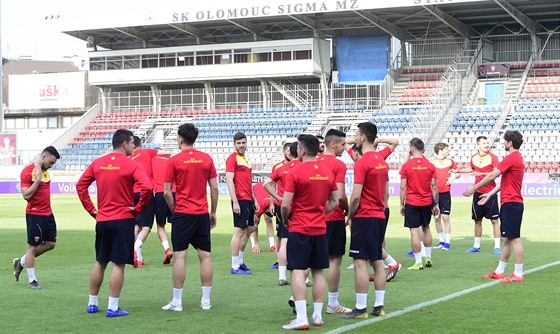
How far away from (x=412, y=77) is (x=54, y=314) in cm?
4830

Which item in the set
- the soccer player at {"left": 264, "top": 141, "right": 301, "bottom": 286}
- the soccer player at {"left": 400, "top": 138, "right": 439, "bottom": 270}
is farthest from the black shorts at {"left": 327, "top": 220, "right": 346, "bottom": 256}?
the soccer player at {"left": 400, "top": 138, "right": 439, "bottom": 270}

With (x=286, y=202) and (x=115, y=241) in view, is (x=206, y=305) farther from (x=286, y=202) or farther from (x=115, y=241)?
(x=286, y=202)

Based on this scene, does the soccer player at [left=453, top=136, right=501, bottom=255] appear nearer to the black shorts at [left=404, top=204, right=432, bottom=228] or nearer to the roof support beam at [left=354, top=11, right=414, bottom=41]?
the black shorts at [left=404, top=204, right=432, bottom=228]

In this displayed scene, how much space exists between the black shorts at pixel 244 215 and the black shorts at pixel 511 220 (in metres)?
4.10

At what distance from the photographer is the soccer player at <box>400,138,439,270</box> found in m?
15.2

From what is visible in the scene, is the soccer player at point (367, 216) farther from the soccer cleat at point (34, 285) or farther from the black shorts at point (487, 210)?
the black shorts at point (487, 210)

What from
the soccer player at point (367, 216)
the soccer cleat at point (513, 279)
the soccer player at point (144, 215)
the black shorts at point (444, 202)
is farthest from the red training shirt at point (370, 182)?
the black shorts at point (444, 202)

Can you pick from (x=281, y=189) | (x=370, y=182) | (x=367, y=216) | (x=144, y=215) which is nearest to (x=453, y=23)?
(x=144, y=215)

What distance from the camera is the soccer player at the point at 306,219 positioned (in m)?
9.50

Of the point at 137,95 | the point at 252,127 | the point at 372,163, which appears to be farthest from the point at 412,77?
the point at 372,163

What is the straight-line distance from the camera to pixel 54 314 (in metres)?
10.4

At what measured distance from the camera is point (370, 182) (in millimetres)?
10312

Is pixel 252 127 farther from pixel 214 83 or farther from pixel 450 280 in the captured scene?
pixel 450 280

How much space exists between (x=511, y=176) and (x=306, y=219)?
4.72 meters
